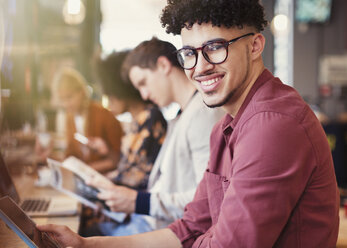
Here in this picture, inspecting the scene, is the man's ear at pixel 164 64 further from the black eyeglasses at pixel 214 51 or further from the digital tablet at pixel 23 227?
the digital tablet at pixel 23 227

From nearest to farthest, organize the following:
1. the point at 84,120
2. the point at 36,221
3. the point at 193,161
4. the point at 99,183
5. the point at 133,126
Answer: the point at 36,221 < the point at 193,161 < the point at 99,183 < the point at 133,126 < the point at 84,120

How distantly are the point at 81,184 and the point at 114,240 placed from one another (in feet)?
1.86

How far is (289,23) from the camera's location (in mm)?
6207

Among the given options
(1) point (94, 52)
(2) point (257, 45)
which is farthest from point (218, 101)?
(1) point (94, 52)

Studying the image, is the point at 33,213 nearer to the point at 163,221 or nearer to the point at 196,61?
the point at 163,221

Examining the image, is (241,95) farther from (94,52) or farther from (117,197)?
(94,52)

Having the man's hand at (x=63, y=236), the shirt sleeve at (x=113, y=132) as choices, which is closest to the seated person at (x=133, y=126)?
the shirt sleeve at (x=113, y=132)

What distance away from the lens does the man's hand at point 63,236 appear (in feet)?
3.26

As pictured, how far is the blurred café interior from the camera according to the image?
1668mm

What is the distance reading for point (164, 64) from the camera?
1510 millimetres

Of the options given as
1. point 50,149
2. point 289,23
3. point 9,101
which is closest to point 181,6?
point 9,101

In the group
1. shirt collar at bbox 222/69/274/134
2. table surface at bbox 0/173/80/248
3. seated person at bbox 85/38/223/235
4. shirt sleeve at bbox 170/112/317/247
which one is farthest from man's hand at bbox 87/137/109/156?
shirt sleeve at bbox 170/112/317/247

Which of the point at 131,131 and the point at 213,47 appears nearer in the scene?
the point at 213,47

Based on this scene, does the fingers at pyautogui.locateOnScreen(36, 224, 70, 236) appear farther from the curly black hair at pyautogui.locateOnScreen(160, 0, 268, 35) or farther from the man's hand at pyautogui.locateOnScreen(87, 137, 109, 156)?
the man's hand at pyautogui.locateOnScreen(87, 137, 109, 156)
